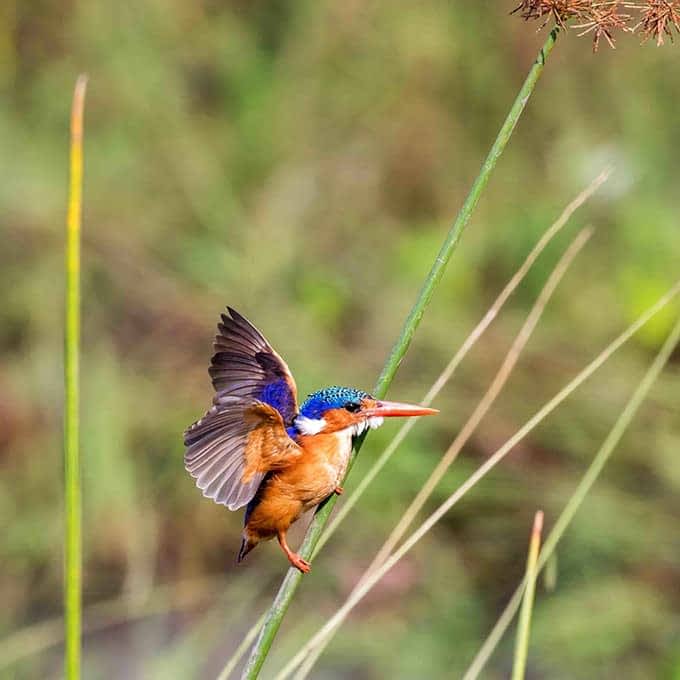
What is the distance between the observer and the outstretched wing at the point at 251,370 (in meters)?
1.87

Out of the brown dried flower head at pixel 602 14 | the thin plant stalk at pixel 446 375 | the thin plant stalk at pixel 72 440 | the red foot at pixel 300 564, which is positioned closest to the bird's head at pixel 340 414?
the thin plant stalk at pixel 446 375

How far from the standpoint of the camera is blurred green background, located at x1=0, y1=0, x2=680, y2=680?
3736 mm

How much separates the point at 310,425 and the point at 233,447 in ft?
0.60

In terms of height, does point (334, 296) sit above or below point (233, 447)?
above

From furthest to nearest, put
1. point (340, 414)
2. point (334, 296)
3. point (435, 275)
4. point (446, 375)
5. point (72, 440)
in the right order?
point (334, 296) < point (340, 414) < point (446, 375) < point (435, 275) < point (72, 440)

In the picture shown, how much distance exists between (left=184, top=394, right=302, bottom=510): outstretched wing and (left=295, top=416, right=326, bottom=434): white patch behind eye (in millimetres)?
75

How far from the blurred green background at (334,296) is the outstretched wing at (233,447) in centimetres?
156

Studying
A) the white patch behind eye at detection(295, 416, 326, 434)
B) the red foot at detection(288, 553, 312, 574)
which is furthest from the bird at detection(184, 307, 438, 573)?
the red foot at detection(288, 553, 312, 574)

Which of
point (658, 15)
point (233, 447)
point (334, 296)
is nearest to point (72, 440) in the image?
point (233, 447)

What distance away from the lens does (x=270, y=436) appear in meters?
1.79

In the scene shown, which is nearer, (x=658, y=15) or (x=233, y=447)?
(x=658, y=15)

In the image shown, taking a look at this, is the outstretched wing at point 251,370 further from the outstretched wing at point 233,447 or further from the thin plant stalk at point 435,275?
the thin plant stalk at point 435,275

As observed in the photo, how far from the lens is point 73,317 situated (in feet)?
3.96

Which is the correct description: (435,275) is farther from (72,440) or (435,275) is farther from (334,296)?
(334,296)
